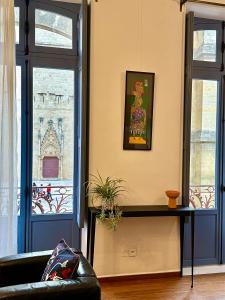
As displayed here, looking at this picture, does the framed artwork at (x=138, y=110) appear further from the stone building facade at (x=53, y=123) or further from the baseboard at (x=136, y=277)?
the baseboard at (x=136, y=277)

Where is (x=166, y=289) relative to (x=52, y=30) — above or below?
below

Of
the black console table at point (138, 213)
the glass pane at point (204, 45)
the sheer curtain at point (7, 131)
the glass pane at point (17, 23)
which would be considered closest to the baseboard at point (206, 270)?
the black console table at point (138, 213)

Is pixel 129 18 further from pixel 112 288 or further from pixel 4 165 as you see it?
pixel 112 288

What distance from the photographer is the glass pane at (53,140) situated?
3719 mm

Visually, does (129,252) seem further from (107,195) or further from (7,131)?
(7,131)

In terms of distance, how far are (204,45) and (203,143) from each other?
1.23 m

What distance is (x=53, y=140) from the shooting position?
3770mm

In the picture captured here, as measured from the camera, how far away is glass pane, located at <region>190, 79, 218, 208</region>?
4.04 m

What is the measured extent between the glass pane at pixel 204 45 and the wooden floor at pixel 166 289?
2646mm

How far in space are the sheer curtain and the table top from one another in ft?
2.78

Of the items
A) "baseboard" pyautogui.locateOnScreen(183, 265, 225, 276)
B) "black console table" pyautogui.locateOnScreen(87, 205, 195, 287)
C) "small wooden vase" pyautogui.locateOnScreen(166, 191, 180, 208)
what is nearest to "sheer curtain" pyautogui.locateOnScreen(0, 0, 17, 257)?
"black console table" pyautogui.locateOnScreen(87, 205, 195, 287)

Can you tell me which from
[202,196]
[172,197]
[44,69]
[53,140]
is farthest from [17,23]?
[202,196]

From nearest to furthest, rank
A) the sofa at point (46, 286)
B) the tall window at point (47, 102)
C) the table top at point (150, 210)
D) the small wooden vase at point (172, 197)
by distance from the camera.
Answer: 1. the sofa at point (46, 286)
2. the table top at point (150, 210)
3. the small wooden vase at point (172, 197)
4. the tall window at point (47, 102)

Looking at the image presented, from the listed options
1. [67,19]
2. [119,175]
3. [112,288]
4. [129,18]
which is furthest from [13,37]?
[112,288]
